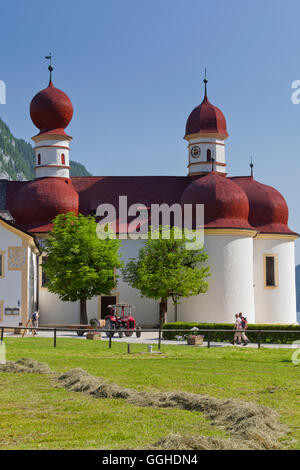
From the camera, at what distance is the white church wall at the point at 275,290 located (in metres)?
55.6

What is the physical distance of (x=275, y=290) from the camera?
55.9 meters

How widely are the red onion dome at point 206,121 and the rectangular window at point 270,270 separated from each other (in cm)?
1186

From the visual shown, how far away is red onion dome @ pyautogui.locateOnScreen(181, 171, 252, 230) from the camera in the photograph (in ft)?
169

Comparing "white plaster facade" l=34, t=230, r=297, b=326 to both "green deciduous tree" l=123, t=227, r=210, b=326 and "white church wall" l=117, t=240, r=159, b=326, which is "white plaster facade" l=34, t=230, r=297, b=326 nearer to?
"white church wall" l=117, t=240, r=159, b=326

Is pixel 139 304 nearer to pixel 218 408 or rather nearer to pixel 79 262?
pixel 79 262

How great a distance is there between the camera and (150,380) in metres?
18.0

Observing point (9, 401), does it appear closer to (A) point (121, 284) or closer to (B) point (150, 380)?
(B) point (150, 380)

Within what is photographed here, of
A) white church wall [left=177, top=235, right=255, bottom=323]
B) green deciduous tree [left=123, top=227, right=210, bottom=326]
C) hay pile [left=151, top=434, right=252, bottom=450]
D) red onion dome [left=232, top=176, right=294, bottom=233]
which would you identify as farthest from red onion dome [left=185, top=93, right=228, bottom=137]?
hay pile [left=151, top=434, right=252, bottom=450]

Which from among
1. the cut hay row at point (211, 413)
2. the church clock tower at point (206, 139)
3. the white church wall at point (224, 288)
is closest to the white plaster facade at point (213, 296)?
the white church wall at point (224, 288)

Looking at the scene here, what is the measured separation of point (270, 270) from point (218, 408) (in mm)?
44345

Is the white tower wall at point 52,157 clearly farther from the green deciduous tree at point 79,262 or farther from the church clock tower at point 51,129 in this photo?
the green deciduous tree at point 79,262
